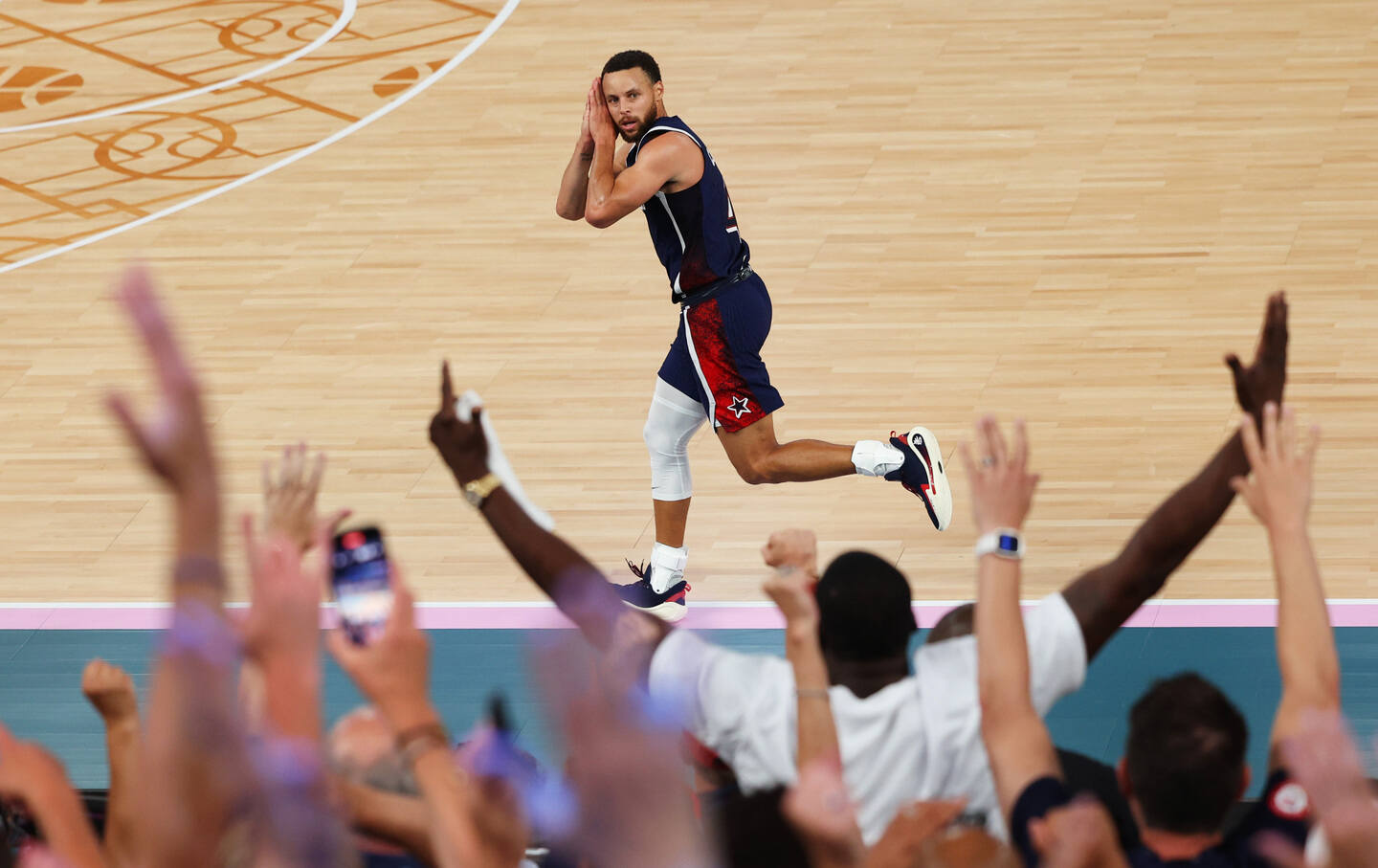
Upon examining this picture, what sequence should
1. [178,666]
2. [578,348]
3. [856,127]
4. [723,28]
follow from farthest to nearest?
[723,28], [856,127], [578,348], [178,666]

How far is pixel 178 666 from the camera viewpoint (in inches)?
79.9

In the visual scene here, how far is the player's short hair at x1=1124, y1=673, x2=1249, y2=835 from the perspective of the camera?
294cm

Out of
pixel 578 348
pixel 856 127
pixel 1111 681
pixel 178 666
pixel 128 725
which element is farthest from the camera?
pixel 856 127

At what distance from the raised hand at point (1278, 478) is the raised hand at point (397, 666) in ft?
4.96

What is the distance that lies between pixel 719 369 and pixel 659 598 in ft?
2.90

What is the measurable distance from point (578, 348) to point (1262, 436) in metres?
5.95

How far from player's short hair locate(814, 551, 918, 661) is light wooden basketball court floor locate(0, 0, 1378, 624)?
3287 millimetres

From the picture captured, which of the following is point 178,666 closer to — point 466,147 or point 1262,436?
point 1262,436

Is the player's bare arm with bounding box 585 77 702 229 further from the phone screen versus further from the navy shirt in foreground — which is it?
the navy shirt in foreground

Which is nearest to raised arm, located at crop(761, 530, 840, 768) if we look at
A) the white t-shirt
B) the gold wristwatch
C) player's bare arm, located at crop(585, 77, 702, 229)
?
the white t-shirt

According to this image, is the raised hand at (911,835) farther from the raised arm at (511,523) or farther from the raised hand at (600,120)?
the raised hand at (600,120)

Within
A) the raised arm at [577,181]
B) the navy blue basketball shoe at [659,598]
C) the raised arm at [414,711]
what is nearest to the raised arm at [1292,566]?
the raised arm at [414,711]

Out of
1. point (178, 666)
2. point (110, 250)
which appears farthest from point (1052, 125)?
point (178, 666)

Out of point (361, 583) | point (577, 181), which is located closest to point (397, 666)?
point (361, 583)
